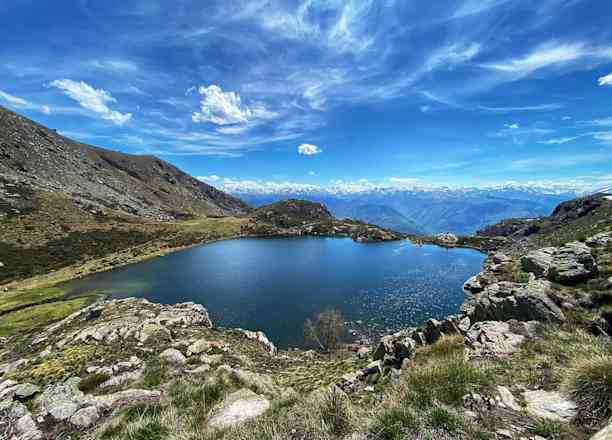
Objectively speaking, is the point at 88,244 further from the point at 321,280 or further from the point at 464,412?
the point at 464,412

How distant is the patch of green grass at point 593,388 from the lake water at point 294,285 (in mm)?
33933

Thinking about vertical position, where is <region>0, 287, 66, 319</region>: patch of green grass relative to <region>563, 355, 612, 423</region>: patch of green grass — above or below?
below

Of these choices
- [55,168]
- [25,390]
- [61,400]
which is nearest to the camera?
[61,400]

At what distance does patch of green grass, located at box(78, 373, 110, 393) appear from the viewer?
13.8 meters

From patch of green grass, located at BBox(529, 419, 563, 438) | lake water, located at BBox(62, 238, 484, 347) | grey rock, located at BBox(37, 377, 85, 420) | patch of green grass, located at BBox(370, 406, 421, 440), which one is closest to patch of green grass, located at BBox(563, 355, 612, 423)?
patch of green grass, located at BBox(529, 419, 563, 438)

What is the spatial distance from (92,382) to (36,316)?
136 ft

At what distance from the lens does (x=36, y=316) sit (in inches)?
1615

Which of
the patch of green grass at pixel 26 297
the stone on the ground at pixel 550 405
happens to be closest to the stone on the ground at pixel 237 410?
the stone on the ground at pixel 550 405

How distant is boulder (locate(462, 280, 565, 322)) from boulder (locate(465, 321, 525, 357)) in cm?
282

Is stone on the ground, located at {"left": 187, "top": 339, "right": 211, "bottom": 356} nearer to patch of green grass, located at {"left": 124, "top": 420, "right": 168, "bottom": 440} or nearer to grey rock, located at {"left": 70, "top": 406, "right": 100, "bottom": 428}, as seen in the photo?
grey rock, located at {"left": 70, "top": 406, "right": 100, "bottom": 428}

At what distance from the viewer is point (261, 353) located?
27203 mm

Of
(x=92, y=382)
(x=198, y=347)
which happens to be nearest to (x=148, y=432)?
(x=92, y=382)

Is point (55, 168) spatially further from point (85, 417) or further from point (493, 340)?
point (493, 340)

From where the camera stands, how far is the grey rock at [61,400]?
11141 millimetres
